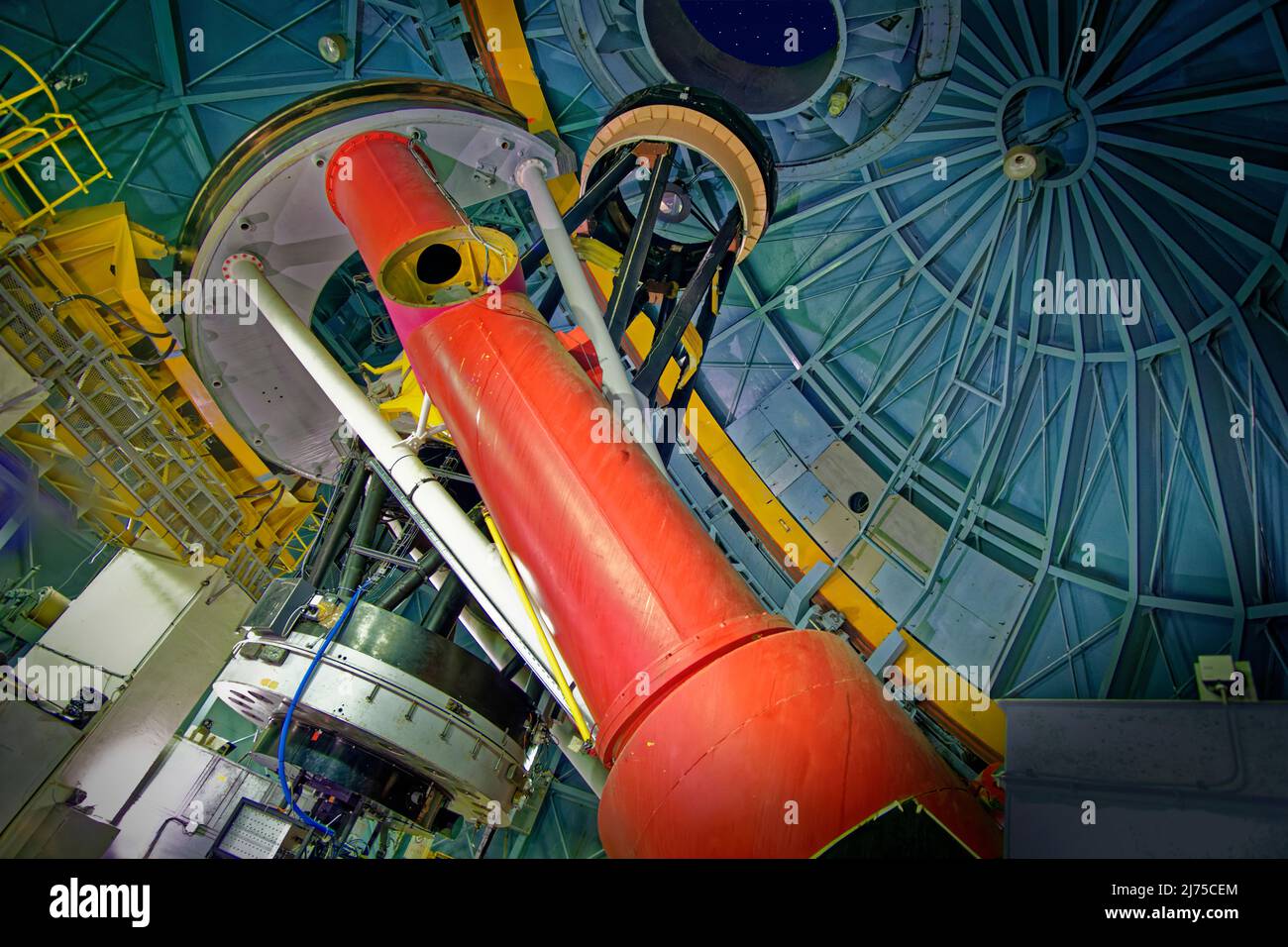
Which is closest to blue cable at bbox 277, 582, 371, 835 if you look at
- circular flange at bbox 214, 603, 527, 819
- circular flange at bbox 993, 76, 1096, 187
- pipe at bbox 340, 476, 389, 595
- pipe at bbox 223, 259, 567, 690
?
circular flange at bbox 214, 603, 527, 819

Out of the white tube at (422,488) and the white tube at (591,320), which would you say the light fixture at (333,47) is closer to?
the white tube at (422,488)

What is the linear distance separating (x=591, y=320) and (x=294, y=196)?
4.01 metres

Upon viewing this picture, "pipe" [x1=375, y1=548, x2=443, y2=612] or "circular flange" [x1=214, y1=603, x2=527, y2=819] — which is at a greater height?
"pipe" [x1=375, y1=548, x2=443, y2=612]

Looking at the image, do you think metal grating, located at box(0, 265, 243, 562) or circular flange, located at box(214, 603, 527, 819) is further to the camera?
metal grating, located at box(0, 265, 243, 562)

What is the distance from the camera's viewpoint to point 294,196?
698 centimetres

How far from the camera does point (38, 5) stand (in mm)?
6785

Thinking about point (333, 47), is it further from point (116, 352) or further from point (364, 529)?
point (364, 529)

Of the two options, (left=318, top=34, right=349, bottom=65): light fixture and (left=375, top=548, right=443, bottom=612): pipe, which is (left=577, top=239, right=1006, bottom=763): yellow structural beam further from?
(left=375, top=548, right=443, bottom=612): pipe

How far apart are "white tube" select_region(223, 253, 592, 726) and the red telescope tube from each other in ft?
3.28

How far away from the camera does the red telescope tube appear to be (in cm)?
281

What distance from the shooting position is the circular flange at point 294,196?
652 cm

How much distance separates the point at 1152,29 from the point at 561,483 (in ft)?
34.3

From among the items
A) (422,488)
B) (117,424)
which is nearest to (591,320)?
(422,488)
